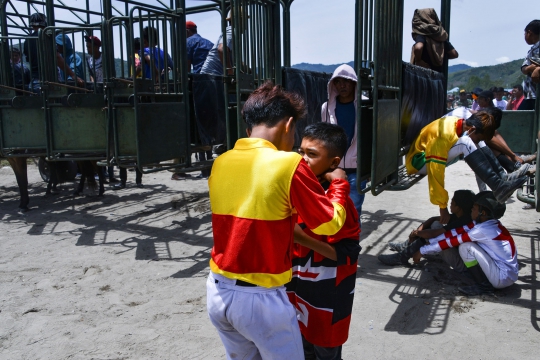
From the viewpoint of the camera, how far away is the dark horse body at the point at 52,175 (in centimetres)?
739

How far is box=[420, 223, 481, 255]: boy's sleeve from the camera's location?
421cm

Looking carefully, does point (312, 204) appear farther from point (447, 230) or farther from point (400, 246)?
point (400, 246)

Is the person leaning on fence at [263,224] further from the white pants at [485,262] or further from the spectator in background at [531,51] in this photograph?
the spectator in background at [531,51]

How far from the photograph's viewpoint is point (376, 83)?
3537 mm

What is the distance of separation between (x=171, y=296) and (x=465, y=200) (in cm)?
265

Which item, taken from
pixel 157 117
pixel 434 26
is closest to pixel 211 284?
pixel 157 117

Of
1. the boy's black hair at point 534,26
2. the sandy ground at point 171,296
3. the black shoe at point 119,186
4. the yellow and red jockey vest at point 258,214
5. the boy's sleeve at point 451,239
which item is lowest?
the sandy ground at point 171,296

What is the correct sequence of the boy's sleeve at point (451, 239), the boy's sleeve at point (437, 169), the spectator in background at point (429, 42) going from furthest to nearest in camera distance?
1. the spectator in background at point (429, 42)
2. the boy's sleeve at point (451, 239)
3. the boy's sleeve at point (437, 169)

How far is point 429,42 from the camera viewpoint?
5.37m

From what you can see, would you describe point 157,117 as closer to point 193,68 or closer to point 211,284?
point 193,68

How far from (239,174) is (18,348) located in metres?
2.39

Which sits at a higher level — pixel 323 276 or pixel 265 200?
pixel 265 200

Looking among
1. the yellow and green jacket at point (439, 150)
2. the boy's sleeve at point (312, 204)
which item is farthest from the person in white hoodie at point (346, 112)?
the boy's sleeve at point (312, 204)

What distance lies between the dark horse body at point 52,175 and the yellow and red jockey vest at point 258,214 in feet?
20.9
